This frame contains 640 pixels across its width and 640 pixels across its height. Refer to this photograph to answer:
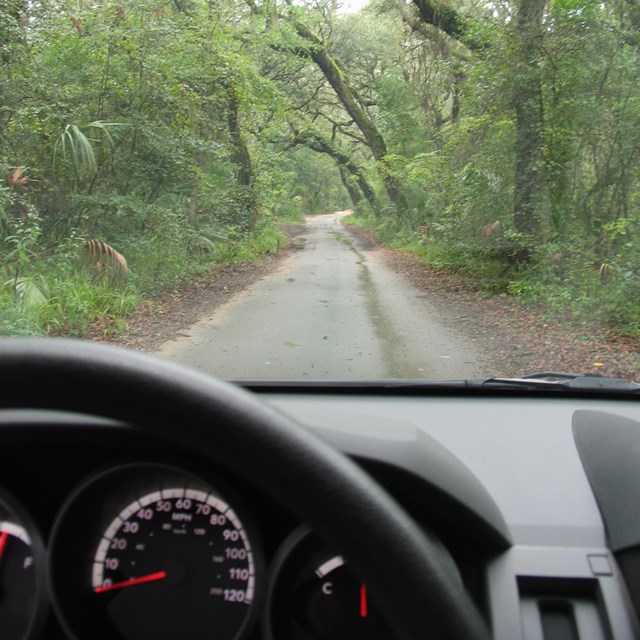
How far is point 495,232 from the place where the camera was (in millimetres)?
14250

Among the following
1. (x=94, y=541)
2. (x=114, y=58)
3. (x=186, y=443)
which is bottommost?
(x=94, y=541)

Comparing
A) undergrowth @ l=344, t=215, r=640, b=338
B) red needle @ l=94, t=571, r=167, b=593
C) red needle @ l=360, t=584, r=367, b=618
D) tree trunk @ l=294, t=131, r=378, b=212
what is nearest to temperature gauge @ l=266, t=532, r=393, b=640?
red needle @ l=360, t=584, r=367, b=618

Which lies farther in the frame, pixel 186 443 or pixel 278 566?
pixel 278 566

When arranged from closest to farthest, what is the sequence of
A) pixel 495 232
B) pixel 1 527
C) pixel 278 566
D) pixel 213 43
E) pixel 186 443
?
pixel 186 443 → pixel 278 566 → pixel 1 527 → pixel 495 232 → pixel 213 43

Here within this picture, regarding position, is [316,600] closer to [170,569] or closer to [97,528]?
[170,569]

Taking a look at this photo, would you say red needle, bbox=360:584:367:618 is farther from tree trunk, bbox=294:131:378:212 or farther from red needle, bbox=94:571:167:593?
tree trunk, bbox=294:131:378:212

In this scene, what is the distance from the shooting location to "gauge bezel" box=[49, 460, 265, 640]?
1.84 metres

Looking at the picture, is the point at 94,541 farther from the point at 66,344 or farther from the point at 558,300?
the point at 558,300

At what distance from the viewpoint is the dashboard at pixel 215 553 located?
1848 millimetres

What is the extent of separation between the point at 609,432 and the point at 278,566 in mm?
1649

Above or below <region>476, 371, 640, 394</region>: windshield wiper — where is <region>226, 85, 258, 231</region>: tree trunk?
above

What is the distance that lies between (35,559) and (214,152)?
50.4ft

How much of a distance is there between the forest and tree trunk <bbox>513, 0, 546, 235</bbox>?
37 mm

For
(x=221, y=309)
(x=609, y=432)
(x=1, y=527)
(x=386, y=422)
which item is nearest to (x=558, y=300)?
(x=221, y=309)
